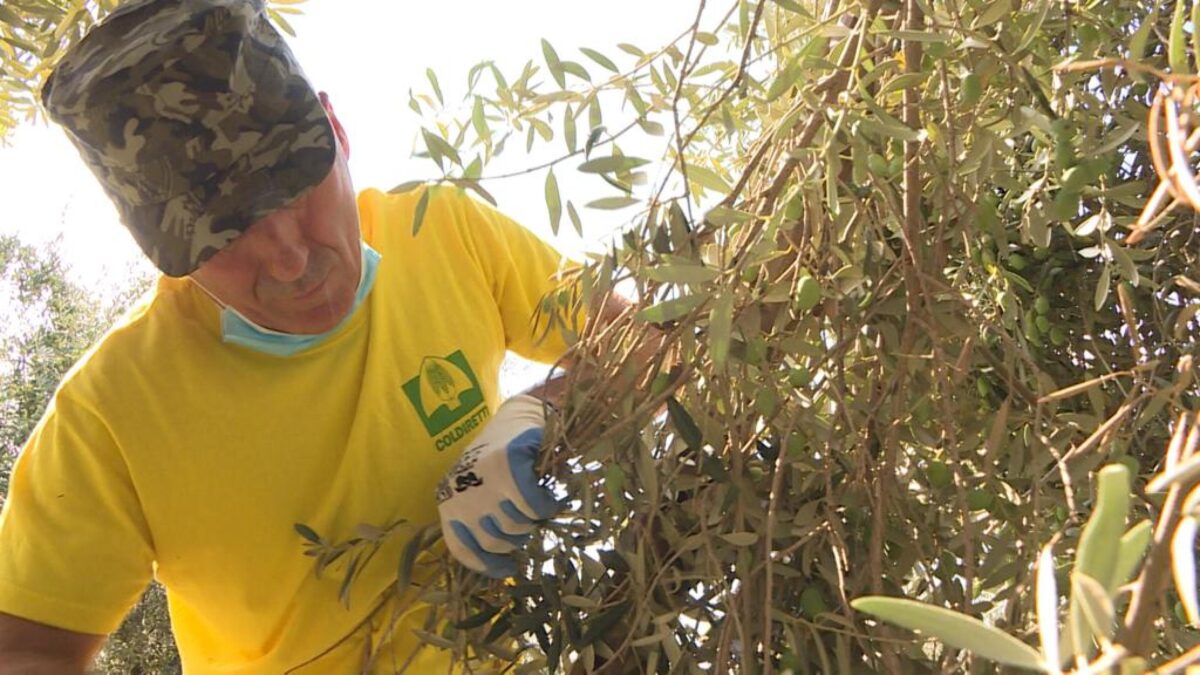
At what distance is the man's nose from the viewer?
0.87 m

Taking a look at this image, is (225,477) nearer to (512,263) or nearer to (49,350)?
(512,263)

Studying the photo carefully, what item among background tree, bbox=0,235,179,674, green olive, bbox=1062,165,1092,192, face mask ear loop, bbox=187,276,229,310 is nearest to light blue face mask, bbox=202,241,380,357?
face mask ear loop, bbox=187,276,229,310

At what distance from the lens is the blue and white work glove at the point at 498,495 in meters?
0.71

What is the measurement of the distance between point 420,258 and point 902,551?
650 millimetres

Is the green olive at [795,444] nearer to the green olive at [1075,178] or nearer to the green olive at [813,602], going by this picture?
the green olive at [813,602]

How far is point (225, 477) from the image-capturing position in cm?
96

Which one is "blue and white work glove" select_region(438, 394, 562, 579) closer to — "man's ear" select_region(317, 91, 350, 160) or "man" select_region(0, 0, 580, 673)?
"man" select_region(0, 0, 580, 673)

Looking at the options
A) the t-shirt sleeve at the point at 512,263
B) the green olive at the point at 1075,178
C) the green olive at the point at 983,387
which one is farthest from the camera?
the t-shirt sleeve at the point at 512,263

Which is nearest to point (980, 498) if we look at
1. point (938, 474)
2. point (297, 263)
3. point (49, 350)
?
point (938, 474)

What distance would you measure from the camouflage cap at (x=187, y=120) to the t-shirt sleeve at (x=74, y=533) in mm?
181

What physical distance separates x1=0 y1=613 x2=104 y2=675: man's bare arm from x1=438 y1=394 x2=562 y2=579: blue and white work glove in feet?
1.22

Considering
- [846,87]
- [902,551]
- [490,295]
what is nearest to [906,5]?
[846,87]

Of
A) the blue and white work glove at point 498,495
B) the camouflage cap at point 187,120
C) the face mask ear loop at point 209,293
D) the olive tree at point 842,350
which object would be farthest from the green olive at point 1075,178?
the face mask ear loop at point 209,293

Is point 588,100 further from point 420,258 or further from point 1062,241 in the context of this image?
point 420,258
